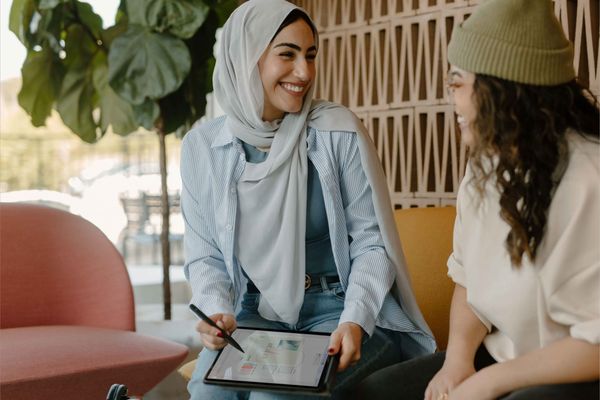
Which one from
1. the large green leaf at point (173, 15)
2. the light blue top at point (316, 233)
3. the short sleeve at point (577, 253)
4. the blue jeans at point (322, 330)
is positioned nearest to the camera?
the short sleeve at point (577, 253)

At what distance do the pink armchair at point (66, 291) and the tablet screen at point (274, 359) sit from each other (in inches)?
29.4

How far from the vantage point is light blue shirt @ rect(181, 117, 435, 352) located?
1.85 metres

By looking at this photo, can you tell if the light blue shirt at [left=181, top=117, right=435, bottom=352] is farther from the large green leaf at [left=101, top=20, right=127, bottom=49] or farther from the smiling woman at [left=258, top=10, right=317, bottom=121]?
the large green leaf at [left=101, top=20, right=127, bottom=49]

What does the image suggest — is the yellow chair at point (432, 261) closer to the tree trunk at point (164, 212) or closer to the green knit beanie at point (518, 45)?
the green knit beanie at point (518, 45)

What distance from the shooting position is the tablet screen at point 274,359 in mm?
1495

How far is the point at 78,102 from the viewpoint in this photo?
154 inches

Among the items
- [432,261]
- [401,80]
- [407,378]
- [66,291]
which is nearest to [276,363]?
[407,378]

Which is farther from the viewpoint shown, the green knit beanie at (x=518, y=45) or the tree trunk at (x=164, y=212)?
the tree trunk at (x=164, y=212)

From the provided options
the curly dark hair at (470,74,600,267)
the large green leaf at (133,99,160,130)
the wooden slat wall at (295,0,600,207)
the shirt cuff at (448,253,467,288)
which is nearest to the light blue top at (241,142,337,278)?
the shirt cuff at (448,253,467,288)

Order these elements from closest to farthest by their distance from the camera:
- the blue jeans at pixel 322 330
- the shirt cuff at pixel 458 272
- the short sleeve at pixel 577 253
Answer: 1. the short sleeve at pixel 577 253
2. the shirt cuff at pixel 458 272
3. the blue jeans at pixel 322 330

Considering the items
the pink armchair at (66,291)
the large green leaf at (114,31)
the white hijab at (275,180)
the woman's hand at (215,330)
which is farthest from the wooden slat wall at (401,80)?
the woman's hand at (215,330)

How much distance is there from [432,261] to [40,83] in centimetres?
244

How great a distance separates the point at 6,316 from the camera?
265 centimetres

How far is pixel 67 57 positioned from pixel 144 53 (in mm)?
560
